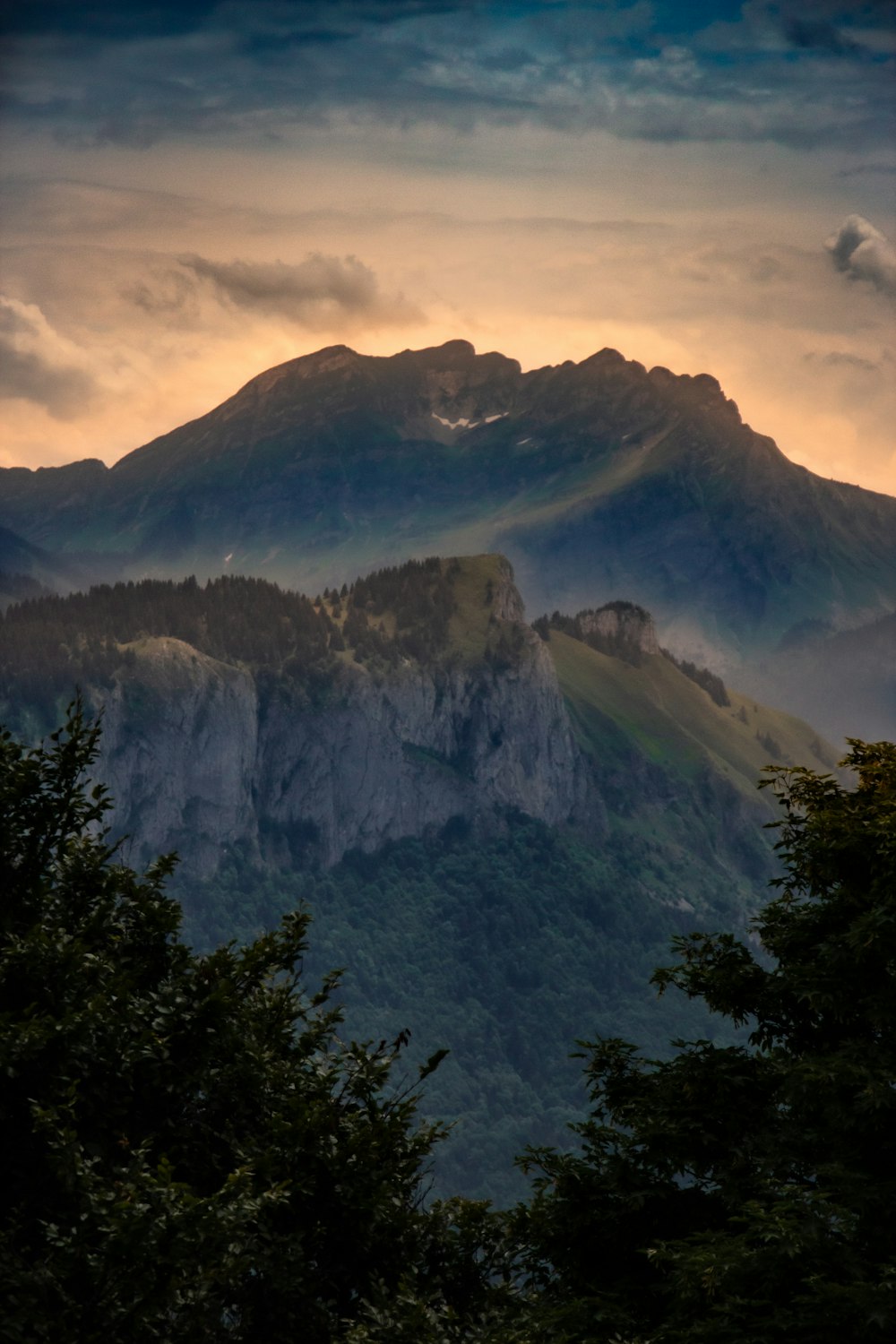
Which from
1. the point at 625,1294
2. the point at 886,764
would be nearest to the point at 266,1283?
the point at 625,1294

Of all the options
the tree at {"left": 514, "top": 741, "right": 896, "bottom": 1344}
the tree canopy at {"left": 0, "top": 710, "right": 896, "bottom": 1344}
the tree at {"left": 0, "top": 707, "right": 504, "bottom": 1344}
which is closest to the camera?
the tree at {"left": 0, "top": 707, "right": 504, "bottom": 1344}

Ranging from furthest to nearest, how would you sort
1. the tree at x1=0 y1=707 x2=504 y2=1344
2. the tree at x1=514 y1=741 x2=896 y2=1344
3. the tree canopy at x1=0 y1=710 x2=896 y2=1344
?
the tree at x1=514 y1=741 x2=896 y2=1344
the tree canopy at x1=0 y1=710 x2=896 y2=1344
the tree at x1=0 y1=707 x2=504 y2=1344

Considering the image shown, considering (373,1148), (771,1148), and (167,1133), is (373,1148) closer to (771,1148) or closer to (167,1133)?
(167,1133)

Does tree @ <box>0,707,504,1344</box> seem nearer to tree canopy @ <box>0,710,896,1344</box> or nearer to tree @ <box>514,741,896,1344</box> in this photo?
tree canopy @ <box>0,710,896,1344</box>

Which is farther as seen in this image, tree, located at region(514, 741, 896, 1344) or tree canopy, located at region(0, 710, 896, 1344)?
tree, located at region(514, 741, 896, 1344)

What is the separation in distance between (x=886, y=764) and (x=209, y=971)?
14.6 m

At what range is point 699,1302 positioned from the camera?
91.3ft

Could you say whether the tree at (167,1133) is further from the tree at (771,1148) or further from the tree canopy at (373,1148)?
the tree at (771,1148)

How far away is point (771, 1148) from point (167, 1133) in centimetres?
1167

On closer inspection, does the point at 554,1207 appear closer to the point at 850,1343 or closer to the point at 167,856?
the point at 850,1343

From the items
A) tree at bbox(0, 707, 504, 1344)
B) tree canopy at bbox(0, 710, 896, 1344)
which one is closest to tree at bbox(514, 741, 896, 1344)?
tree canopy at bbox(0, 710, 896, 1344)

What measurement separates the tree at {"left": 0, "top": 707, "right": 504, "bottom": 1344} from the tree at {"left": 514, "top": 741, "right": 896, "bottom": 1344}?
3699 mm

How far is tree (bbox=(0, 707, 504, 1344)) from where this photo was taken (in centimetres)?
2522

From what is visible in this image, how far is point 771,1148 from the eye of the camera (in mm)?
30719
